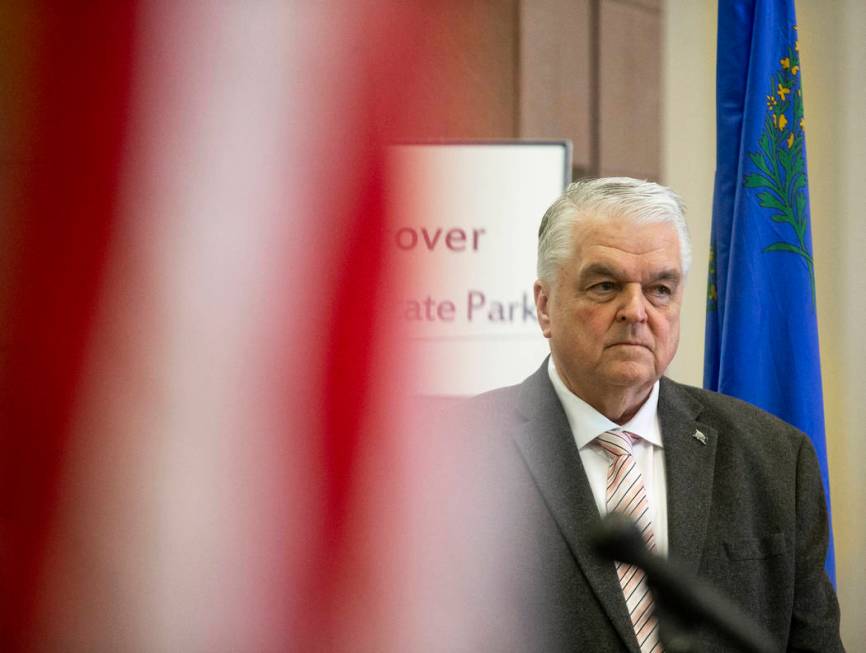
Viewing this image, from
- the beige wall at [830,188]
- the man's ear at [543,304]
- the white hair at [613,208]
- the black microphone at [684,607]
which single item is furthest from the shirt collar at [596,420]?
the beige wall at [830,188]

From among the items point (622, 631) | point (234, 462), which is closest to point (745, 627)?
point (234, 462)

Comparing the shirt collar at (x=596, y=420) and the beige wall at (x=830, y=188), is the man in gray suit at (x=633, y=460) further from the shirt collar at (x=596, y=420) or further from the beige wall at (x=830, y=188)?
the beige wall at (x=830, y=188)

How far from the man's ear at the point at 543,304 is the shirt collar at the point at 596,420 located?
0.10 m

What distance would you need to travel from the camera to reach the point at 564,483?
144cm

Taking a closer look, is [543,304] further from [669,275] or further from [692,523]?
[692,523]

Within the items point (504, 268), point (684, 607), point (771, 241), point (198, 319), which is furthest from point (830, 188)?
point (198, 319)

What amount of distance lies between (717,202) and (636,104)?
38 centimetres

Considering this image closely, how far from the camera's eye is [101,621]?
0.97 ft

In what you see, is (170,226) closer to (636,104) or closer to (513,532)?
(513,532)

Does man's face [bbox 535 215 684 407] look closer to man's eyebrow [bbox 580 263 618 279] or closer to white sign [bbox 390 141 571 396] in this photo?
man's eyebrow [bbox 580 263 618 279]

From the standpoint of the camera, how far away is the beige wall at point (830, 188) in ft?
8.57

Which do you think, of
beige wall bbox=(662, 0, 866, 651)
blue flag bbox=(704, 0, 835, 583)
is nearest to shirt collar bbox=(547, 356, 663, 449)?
blue flag bbox=(704, 0, 835, 583)

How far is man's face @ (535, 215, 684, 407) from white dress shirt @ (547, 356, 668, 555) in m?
0.03

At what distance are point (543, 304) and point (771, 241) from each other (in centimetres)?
70
